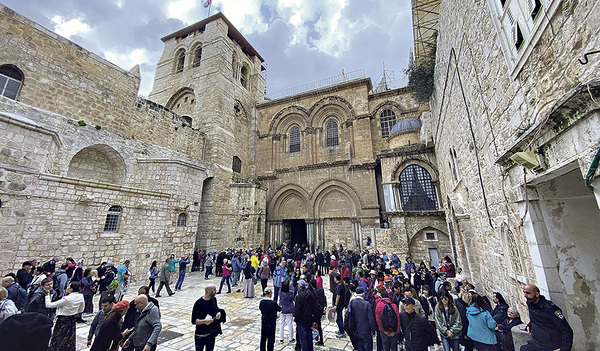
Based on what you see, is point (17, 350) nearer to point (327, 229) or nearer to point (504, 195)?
point (504, 195)

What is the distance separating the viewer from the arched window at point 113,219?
28.3ft

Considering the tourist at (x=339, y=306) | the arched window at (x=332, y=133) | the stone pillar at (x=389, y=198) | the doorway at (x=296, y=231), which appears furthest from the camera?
the doorway at (x=296, y=231)

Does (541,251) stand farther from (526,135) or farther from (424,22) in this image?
(424,22)

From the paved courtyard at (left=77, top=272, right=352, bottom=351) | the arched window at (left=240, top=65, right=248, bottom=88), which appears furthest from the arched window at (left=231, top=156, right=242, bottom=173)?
the paved courtyard at (left=77, top=272, right=352, bottom=351)

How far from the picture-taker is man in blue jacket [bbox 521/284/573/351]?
2244 mm

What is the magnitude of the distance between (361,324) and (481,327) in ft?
5.09

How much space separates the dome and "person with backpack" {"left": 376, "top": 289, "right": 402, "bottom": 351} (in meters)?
11.7

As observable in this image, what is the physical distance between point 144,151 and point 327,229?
10.8m

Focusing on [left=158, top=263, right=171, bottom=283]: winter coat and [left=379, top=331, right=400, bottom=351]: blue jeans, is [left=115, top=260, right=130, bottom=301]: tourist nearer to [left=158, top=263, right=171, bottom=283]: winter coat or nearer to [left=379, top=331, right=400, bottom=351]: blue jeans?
[left=158, top=263, right=171, bottom=283]: winter coat

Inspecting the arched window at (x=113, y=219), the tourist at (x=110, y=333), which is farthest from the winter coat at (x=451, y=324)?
the arched window at (x=113, y=219)

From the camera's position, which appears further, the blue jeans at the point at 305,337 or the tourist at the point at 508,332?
the blue jeans at the point at 305,337

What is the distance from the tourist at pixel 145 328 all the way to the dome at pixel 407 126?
13.5 metres

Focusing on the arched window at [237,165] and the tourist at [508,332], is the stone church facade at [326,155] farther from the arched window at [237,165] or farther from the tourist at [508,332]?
the tourist at [508,332]

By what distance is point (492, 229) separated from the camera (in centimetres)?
489
